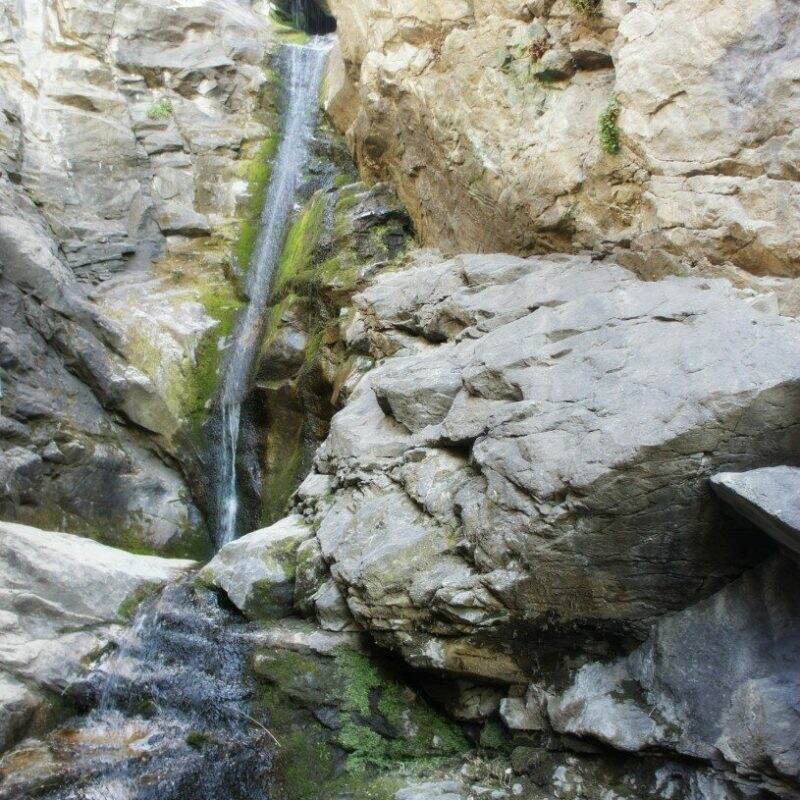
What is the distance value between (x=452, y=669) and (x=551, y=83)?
8324mm

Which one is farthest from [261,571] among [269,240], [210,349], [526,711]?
[269,240]

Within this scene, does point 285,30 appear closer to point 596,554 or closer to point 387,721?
point 596,554

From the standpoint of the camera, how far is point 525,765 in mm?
5953

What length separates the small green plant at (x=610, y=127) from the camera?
8.55m

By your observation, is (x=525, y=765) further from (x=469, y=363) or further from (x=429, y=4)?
(x=429, y=4)

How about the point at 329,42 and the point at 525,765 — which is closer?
the point at 525,765

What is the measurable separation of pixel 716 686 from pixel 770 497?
1678 millimetres

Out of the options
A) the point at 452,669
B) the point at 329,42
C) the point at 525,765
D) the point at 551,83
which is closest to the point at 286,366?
the point at 551,83

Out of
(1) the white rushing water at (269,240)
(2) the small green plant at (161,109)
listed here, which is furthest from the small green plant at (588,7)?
(2) the small green plant at (161,109)

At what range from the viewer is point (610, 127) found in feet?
28.2

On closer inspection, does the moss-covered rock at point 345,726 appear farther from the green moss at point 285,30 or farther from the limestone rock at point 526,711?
the green moss at point 285,30

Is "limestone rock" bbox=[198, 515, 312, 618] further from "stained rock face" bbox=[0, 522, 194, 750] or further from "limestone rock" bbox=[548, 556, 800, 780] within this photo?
"limestone rock" bbox=[548, 556, 800, 780]

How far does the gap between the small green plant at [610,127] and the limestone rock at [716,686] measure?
5.61 m

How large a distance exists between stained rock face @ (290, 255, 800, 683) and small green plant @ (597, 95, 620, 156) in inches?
63.6
